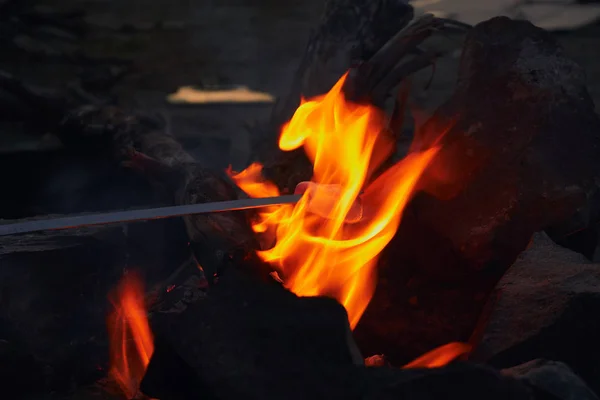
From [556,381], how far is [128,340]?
134 cm

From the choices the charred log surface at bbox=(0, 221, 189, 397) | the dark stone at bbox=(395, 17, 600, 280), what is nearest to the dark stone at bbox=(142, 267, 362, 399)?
the charred log surface at bbox=(0, 221, 189, 397)

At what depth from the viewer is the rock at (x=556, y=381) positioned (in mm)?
1292

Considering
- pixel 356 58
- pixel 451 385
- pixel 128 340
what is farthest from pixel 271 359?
pixel 356 58

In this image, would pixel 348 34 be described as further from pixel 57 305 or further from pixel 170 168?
pixel 57 305

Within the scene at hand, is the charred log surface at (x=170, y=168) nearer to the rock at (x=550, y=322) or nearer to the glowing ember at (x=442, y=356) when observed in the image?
the glowing ember at (x=442, y=356)

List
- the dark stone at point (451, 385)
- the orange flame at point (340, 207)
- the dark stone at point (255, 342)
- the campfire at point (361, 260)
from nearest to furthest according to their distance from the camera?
the dark stone at point (451, 385) < the dark stone at point (255, 342) < the campfire at point (361, 260) < the orange flame at point (340, 207)

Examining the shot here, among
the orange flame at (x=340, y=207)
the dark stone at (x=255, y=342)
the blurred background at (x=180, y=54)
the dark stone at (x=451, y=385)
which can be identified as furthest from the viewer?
the blurred background at (x=180, y=54)

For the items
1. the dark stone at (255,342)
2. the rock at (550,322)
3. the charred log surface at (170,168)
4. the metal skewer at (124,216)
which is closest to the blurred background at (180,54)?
the charred log surface at (170,168)

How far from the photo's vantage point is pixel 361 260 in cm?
198

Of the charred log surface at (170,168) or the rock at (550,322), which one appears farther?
the charred log surface at (170,168)

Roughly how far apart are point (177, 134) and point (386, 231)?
10.4 feet

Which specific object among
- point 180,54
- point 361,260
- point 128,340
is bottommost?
point 180,54

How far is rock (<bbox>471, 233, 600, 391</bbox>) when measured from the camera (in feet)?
5.41

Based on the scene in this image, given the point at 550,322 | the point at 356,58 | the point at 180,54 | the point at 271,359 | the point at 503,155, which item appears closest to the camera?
the point at 271,359
